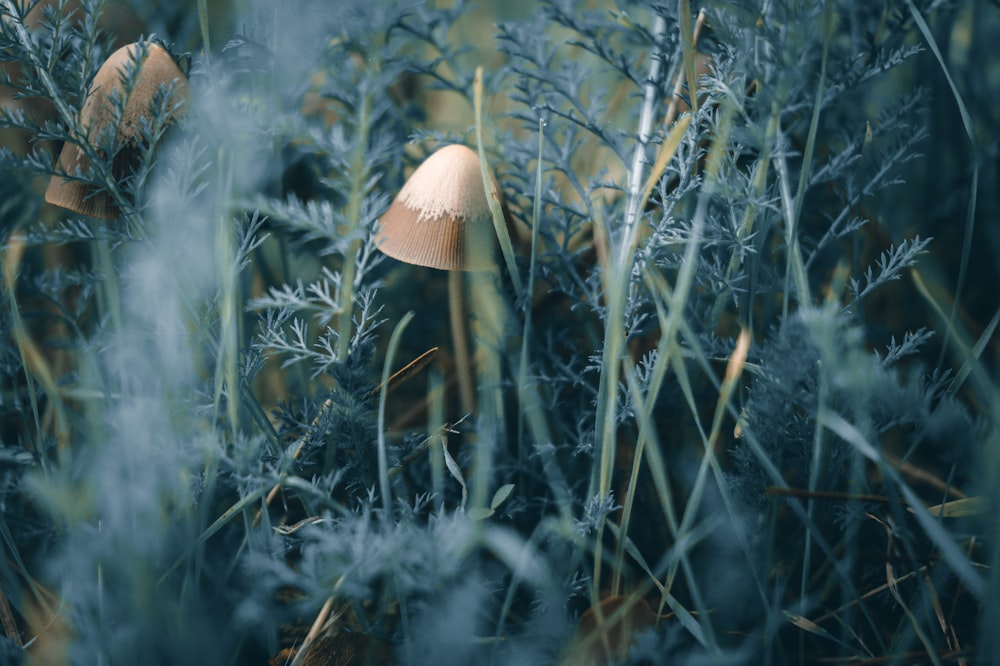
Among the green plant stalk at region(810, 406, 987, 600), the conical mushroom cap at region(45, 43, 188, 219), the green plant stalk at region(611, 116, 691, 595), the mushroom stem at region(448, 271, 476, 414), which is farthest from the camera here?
the mushroom stem at region(448, 271, 476, 414)

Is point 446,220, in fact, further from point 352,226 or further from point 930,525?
point 930,525

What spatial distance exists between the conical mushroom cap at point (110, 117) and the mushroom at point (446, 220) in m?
0.28

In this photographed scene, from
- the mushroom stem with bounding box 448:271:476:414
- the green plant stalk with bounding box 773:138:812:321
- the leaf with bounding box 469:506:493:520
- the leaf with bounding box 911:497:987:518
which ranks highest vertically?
the green plant stalk with bounding box 773:138:812:321

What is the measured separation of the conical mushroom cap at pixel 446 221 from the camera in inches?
30.0

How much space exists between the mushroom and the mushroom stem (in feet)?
0.62

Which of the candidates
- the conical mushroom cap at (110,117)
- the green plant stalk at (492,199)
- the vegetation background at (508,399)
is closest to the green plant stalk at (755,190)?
the vegetation background at (508,399)

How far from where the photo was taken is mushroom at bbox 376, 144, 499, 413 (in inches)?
30.0

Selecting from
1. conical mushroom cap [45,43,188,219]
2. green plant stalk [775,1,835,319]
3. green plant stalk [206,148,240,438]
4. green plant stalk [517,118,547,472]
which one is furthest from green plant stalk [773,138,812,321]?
conical mushroom cap [45,43,188,219]

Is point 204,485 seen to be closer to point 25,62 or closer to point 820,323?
point 25,62

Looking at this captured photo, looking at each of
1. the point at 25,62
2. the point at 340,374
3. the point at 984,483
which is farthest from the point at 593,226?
the point at 25,62

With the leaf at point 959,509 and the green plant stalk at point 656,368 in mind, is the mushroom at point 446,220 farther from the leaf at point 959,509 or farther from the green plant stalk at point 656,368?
the leaf at point 959,509

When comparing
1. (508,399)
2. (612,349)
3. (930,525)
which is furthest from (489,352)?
(930,525)

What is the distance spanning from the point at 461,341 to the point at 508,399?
110 millimetres

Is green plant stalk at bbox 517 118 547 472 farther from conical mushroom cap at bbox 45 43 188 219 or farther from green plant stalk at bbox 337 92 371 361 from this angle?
conical mushroom cap at bbox 45 43 188 219
